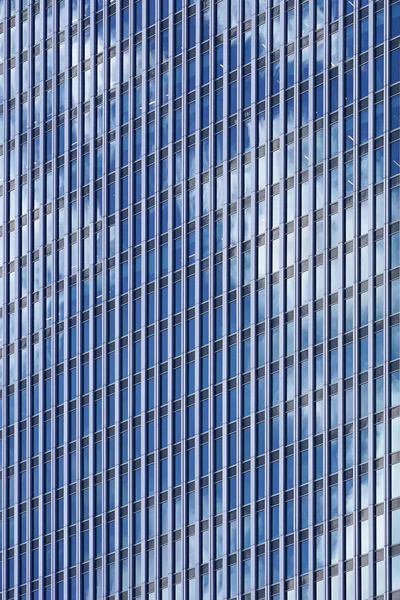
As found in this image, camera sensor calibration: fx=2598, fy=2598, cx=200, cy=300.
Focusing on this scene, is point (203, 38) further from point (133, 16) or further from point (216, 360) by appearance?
point (216, 360)

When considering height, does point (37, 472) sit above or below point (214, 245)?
below

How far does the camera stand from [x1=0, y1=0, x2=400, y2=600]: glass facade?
146 meters

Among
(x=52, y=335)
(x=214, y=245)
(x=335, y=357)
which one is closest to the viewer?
(x=335, y=357)

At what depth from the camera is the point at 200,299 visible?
157625 millimetres

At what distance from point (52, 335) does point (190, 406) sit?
52.0ft

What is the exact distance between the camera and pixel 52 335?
169m

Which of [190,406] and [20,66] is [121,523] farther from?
[20,66]

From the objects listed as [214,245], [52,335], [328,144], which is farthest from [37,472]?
[328,144]

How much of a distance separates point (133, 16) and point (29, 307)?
67.0 feet

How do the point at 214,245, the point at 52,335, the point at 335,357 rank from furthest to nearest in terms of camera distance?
the point at 52,335 < the point at 214,245 < the point at 335,357

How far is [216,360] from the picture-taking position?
509ft

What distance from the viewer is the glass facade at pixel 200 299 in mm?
146500

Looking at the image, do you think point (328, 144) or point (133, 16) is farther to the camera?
point (133, 16)

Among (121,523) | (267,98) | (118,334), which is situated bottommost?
(121,523)
